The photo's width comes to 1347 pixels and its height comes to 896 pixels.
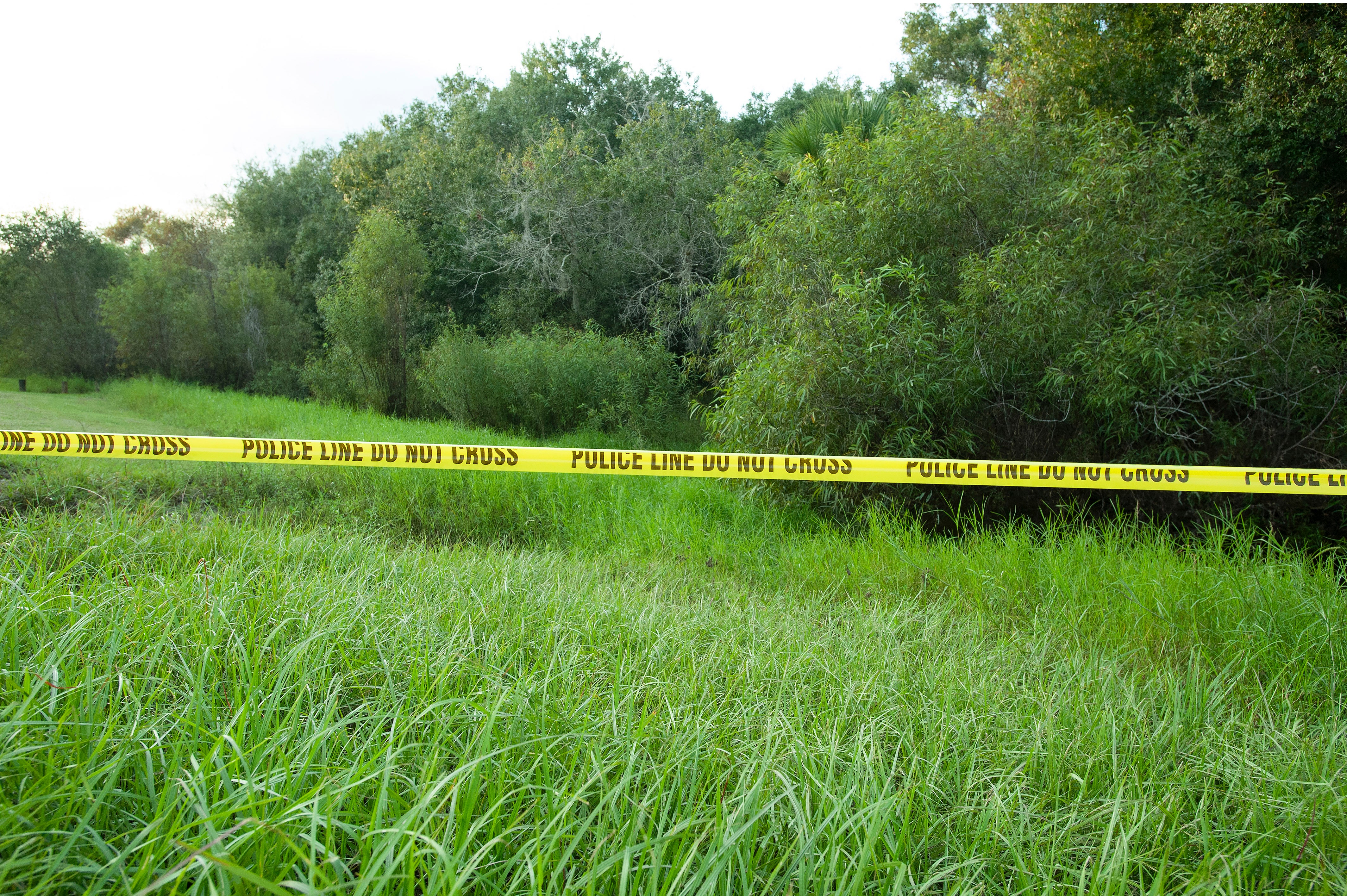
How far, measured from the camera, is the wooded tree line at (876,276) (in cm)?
619

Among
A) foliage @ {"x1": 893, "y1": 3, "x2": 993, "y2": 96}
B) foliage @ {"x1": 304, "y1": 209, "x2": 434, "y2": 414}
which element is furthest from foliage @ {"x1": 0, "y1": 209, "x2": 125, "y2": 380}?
foliage @ {"x1": 893, "y1": 3, "x2": 993, "y2": 96}

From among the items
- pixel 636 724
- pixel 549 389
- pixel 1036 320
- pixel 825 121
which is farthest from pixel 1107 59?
pixel 636 724

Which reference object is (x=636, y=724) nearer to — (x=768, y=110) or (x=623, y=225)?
(x=623, y=225)

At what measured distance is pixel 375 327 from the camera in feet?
50.9

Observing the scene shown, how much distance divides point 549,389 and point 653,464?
9.25 metres

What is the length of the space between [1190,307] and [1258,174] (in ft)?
13.5

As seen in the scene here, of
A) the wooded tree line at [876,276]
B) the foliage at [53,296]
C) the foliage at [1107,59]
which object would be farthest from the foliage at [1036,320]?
the foliage at [53,296]

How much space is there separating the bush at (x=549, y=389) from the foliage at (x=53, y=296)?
7140 mm

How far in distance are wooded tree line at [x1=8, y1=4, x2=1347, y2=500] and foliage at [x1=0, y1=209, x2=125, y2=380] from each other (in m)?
0.06

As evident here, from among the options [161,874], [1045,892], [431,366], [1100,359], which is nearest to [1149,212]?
[1100,359]

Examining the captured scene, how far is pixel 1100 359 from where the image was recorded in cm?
592

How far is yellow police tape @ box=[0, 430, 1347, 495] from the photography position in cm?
433

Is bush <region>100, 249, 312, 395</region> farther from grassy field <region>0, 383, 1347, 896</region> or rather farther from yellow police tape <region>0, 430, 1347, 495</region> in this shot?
grassy field <region>0, 383, 1347, 896</region>

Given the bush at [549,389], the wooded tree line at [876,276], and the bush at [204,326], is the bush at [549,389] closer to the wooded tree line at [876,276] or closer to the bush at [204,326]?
the wooded tree line at [876,276]
